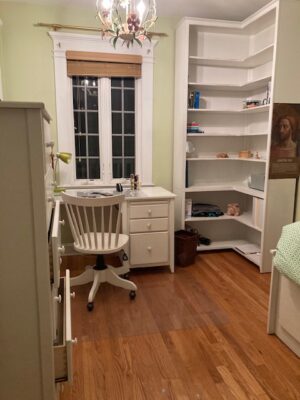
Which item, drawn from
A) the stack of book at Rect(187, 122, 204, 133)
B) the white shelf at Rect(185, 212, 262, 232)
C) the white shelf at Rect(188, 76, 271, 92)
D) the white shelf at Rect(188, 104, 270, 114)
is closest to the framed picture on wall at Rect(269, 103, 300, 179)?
the white shelf at Rect(188, 104, 270, 114)

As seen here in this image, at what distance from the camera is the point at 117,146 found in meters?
3.68

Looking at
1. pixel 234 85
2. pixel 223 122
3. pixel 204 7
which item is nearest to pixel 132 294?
pixel 223 122

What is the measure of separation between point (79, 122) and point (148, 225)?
4.62 feet

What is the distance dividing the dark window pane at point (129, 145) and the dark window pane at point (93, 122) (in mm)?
349

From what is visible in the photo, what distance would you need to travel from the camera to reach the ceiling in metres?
3.12

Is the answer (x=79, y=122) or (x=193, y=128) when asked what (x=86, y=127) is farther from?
(x=193, y=128)

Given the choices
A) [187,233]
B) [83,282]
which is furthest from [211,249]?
[83,282]

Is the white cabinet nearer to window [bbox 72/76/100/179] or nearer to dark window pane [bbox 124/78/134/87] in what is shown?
window [bbox 72/76/100/179]

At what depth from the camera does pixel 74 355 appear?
2.00 meters

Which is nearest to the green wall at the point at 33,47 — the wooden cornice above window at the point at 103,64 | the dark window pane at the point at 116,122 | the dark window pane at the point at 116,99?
the wooden cornice above window at the point at 103,64

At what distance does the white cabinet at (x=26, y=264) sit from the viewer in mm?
1093

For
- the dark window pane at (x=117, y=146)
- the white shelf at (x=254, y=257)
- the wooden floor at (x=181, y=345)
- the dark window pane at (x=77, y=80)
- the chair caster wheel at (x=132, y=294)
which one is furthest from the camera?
the dark window pane at (x=117, y=146)

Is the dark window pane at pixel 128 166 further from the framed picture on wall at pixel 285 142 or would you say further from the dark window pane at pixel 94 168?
the framed picture on wall at pixel 285 142

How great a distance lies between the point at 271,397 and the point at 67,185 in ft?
8.81
